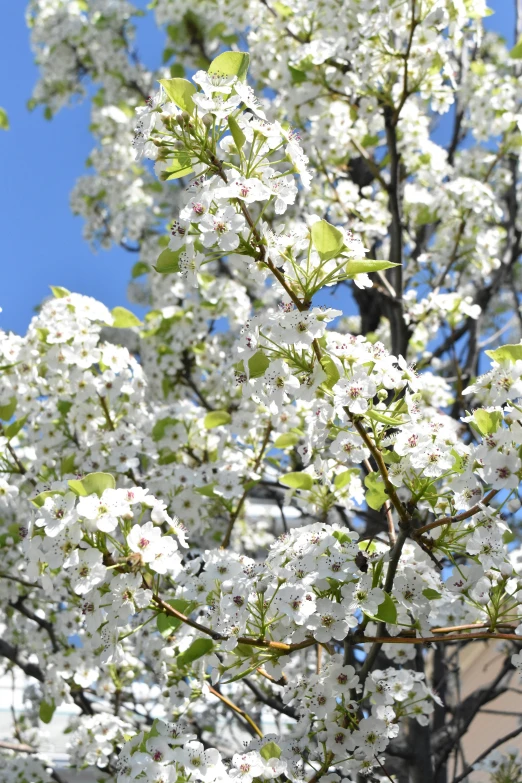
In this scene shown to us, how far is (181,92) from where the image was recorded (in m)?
1.73

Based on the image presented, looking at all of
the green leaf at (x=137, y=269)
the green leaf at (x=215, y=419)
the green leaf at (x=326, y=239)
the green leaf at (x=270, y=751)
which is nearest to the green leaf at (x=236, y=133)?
the green leaf at (x=326, y=239)

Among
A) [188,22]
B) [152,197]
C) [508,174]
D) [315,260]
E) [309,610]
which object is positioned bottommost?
[309,610]

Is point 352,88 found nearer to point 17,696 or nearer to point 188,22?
point 188,22

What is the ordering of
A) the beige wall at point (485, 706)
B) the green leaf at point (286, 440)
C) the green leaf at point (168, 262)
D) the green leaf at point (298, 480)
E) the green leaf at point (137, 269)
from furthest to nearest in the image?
1. the beige wall at point (485, 706)
2. the green leaf at point (137, 269)
3. the green leaf at point (286, 440)
4. the green leaf at point (298, 480)
5. the green leaf at point (168, 262)

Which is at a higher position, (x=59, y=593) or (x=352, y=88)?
(x=352, y=88)

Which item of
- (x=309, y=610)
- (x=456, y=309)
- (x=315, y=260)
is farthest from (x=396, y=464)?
(x=456, y=309)

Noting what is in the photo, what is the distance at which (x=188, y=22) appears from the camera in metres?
6.51

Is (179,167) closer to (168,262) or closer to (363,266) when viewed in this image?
(168,262)

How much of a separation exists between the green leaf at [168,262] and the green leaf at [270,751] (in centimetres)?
131

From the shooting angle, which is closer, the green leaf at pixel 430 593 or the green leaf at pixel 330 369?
the green leaf at pixel 330 369

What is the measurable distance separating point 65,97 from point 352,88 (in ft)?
15.3

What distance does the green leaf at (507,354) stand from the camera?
172 centimetres

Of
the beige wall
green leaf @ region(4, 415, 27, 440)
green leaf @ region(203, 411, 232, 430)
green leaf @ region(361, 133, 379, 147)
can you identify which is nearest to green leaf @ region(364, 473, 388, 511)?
green leaf @ region(203, 411, 232, 430)

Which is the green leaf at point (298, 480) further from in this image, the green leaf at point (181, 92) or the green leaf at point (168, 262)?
the green leaf at point (181, 92)
